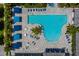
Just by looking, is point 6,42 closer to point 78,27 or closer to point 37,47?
point 37,47

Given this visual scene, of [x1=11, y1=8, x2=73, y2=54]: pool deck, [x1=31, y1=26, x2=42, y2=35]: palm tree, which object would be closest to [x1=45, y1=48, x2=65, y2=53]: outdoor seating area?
[x1=11, y1=8, x2=73, y2=54]: pool deck

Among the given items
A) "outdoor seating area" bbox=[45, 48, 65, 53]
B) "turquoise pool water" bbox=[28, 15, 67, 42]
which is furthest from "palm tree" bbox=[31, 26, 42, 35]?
"outdoor seating area" bbox=[45, 48, 65, 53]

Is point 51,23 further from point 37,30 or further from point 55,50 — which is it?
point 55,50

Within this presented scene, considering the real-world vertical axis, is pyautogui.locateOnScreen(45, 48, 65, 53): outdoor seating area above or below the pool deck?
below

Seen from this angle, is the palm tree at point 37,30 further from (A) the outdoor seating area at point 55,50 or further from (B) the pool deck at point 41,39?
(A) the outdoor seating area at point 55,50

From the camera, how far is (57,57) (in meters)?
9.91

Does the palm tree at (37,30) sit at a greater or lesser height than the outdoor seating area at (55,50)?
greater

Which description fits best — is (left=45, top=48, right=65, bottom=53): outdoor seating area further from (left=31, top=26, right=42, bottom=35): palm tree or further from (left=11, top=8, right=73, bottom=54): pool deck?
(left=31, top=26, right=42, bottom=35): palm tree

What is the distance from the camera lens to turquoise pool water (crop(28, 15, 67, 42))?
9922 millimetres

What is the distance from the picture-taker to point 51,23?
995 centimetres

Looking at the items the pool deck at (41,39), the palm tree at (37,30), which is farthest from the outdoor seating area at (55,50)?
the palm tree at (37,30)

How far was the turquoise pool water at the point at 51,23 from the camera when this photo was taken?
9.92 m

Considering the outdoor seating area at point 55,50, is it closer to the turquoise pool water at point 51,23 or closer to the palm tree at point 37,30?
the turquoise pool water at point 51,23

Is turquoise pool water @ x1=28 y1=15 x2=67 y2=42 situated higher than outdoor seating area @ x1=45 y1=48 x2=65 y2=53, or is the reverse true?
turquoise pool water @ x1=28 y1=15 x2=67 y2=42
